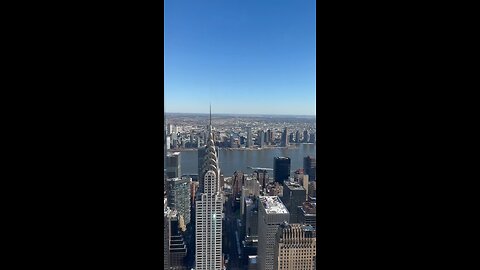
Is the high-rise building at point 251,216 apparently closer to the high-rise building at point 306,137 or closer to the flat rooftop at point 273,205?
the flat rooftop at point 273,205

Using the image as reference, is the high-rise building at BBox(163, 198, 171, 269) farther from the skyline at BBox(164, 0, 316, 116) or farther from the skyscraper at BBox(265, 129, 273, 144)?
the skyscraper at BBox(265, 129, 273, 144)

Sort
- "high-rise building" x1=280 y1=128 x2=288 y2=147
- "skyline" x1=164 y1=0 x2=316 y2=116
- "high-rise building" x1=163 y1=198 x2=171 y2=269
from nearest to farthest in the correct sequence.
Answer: "high-rise building" x1=163 y1=198 x2=171 y2=269 < "skyline" x1=164 y1=0 x2=316 y2=116 < "high-rise building" x1=280 y1=128 x2=288 y2=147

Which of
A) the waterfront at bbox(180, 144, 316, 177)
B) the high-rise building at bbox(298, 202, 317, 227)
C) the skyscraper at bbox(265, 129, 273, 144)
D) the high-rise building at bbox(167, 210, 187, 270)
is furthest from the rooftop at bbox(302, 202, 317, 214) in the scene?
the high-rise building at bbox(167, 210, 187, 270)

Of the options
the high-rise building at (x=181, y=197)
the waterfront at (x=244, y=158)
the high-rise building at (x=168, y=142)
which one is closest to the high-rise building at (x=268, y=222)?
the waterfront at (x=244, y=158)

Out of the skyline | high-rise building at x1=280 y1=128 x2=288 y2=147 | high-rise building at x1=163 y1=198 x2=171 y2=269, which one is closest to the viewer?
high-rise building at x1=163 y1=198 x2=171 y2=269

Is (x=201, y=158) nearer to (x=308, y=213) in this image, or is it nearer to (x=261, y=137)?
(x=261, y=137)
